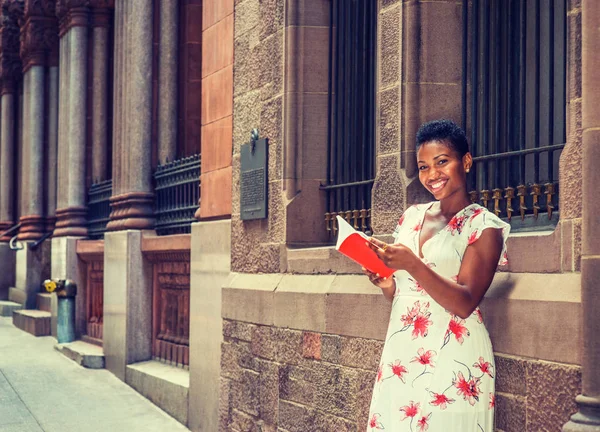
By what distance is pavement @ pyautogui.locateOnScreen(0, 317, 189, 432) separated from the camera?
10.0m

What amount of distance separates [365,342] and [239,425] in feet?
7.65

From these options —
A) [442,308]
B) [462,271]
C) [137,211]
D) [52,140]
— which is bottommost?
[442,308]

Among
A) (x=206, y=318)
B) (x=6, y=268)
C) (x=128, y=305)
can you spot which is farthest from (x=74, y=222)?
(x=206, y=318)

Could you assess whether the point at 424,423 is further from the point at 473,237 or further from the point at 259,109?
the point at 259,109

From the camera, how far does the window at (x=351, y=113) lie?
25.2ft

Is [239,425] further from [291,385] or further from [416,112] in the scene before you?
[416,112]

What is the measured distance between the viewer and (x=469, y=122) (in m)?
6.51

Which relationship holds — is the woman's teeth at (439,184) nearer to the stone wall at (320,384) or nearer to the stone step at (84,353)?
the stone wall at (320,384)

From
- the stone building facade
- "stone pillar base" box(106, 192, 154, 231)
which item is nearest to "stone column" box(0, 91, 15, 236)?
the stone building facade

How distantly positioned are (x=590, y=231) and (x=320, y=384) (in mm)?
3004

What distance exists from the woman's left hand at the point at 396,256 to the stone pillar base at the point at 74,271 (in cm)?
1215

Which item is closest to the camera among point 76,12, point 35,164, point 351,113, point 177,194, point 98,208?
point 351,113

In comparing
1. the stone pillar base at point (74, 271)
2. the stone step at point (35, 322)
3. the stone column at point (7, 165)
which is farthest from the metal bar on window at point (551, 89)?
the stone column at point (7, 165)

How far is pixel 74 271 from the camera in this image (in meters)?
16.4
